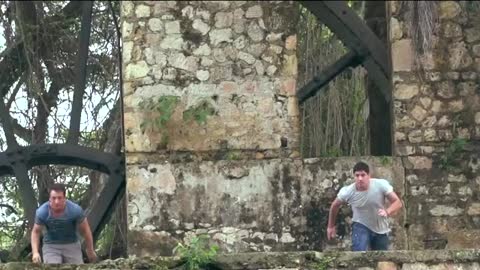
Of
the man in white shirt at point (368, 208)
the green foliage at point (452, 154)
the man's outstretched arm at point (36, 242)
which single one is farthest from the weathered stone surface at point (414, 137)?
the man's outstretched arm at point (36, 242)

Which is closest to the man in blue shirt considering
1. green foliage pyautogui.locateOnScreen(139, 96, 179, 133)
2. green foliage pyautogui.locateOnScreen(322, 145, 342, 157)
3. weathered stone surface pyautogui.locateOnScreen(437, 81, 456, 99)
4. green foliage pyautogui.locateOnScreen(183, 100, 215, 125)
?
green foliage pyautogui.locateOnScreen(139, 96, 179, 133)

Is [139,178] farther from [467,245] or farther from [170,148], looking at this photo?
[467,245]

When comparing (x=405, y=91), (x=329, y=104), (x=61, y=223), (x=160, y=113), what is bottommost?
(x=61, y=223)

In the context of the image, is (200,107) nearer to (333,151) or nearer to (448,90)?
(448,90)

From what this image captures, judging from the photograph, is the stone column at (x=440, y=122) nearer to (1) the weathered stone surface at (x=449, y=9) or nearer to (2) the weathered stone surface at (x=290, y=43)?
(1) the weathered stone surface at (x=449, y=9)

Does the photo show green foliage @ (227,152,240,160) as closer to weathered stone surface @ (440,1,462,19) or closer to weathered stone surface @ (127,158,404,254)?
weathered stone surface @ (127,158,404,254)

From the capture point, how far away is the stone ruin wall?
9.27m

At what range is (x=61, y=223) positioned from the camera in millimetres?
8055

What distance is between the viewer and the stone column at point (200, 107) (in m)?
9.27

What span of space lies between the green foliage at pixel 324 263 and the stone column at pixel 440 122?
324 cm

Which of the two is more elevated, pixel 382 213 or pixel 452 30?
A: pixel 452 30

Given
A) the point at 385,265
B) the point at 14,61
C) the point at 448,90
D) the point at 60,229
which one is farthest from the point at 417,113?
the point at 14,61

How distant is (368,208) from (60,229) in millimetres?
2463

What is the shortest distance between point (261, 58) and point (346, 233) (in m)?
1.79
